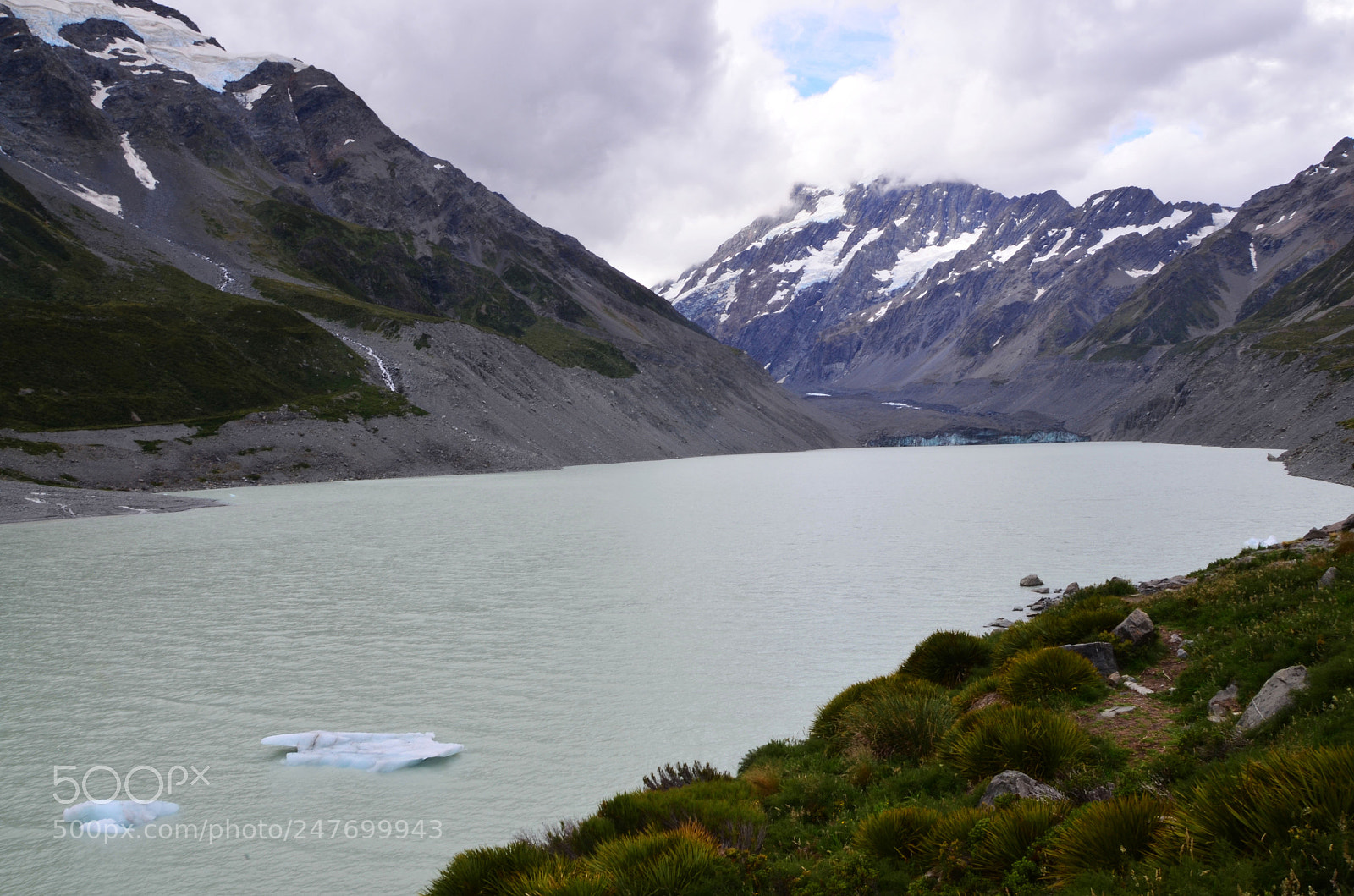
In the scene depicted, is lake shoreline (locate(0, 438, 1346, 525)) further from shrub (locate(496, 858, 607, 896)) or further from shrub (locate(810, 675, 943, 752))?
shrub (locate(496, 858, 607, 896))

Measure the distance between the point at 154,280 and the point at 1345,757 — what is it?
564ft

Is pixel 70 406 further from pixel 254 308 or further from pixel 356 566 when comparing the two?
pixel 356 566

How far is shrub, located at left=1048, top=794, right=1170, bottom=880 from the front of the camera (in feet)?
24.2

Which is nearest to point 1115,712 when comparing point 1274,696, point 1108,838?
point 1274,696

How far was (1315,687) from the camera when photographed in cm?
980

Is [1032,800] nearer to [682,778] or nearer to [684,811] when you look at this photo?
[684,811]

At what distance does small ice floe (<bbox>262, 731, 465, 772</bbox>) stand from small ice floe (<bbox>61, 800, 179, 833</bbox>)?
2613 mm

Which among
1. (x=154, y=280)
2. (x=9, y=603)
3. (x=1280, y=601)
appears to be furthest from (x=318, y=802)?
(x=154, y=280)

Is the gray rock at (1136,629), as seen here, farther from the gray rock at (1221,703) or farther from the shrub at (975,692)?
the gray rock at (1221,703)

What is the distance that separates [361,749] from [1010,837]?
13662 millimetres

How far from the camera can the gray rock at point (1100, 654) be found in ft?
49.3

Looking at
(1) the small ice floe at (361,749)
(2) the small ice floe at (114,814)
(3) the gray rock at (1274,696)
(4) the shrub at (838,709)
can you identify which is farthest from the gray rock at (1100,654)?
(2) the small ice floe at (114,814)

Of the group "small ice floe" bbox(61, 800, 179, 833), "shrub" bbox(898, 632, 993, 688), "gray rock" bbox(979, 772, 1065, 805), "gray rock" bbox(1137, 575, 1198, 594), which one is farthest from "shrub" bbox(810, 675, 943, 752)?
"gray rock" bbox(1137, 575, 1198, 594)

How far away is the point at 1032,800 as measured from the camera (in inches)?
348
